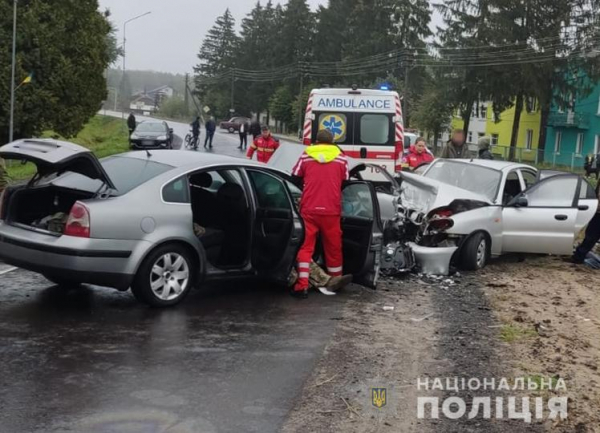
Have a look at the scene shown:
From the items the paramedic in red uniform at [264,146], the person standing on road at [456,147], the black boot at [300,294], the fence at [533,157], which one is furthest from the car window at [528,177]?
the fence at [533,157]

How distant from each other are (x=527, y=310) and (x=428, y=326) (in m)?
1.45

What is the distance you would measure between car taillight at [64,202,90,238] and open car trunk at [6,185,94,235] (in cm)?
46

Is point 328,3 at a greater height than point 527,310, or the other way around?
point 328,3

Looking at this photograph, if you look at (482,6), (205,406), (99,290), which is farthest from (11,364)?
(482,6)

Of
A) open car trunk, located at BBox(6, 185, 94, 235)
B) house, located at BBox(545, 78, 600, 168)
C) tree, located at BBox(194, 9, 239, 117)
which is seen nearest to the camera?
open car trunk, located at BBox(6, 185, 94, 235)

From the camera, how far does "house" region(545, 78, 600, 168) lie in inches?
2058

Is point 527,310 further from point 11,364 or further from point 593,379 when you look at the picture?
point 11,364

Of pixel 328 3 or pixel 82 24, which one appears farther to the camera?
pixel 328 3

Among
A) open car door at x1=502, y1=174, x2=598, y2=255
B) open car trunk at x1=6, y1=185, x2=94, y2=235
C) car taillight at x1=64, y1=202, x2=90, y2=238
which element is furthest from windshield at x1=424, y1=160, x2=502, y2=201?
car taillight at x1=64, y1=202, x2=90, y2=238

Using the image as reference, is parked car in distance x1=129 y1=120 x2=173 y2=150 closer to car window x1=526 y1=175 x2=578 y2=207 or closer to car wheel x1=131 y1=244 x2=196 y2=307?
car window x1=526 y1=175 x2=578 y2=207

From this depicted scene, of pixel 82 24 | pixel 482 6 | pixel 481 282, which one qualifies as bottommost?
pixel 481 282

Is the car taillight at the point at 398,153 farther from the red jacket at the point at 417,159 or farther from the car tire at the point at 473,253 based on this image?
the car tire at the point at 473,253

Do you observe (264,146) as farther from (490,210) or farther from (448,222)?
(448,222)

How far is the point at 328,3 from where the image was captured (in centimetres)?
7588
